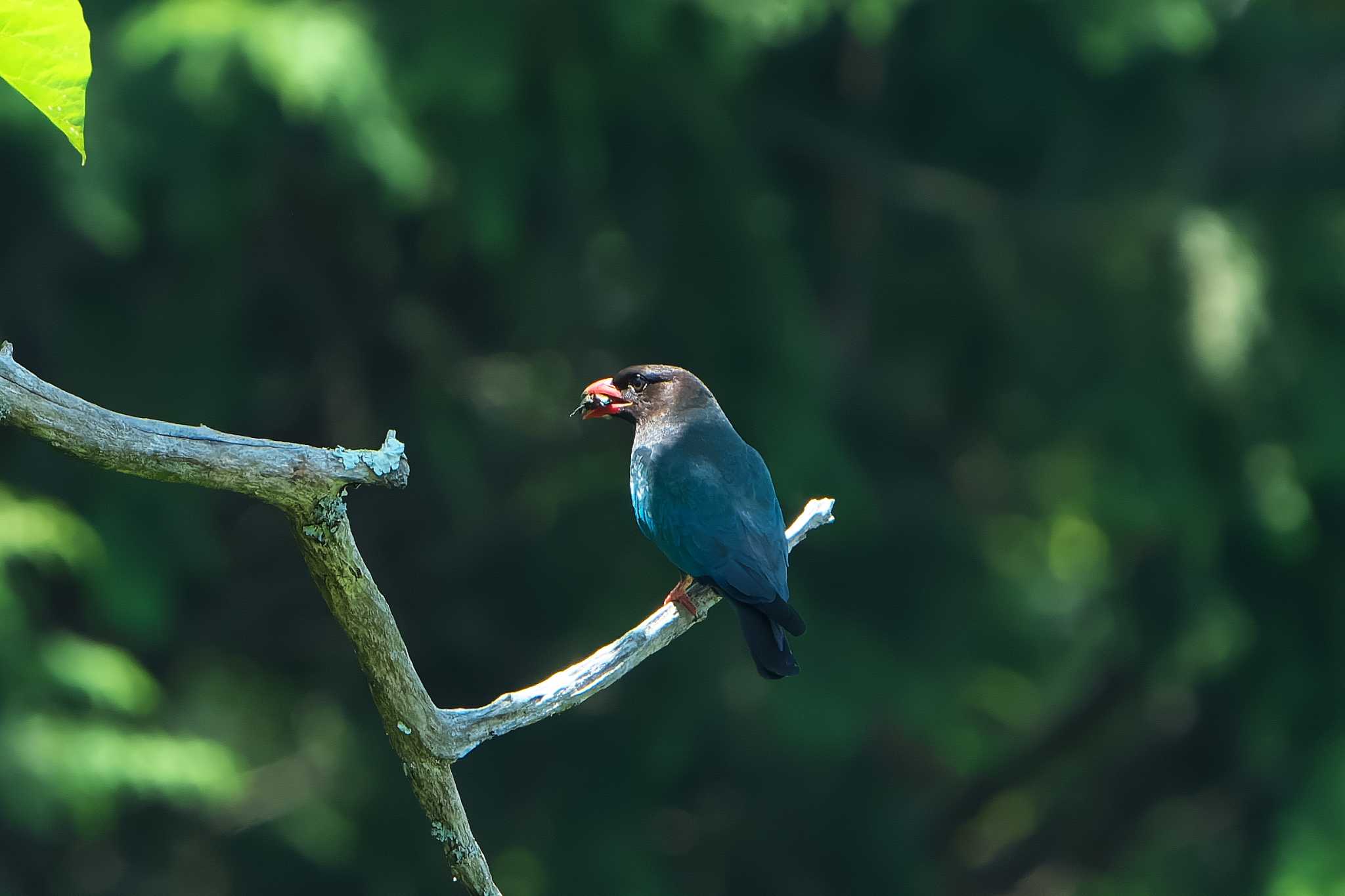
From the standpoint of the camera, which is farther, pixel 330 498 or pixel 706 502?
pixel 706 502

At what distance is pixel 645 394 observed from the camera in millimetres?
4047

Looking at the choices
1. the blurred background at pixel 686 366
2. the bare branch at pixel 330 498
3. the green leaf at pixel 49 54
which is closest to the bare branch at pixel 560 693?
the bare branch at pixel 330 498

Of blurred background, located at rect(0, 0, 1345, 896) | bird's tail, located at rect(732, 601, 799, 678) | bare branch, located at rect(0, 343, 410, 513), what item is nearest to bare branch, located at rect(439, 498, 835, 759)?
bird's tail, located at rect(732, 601, 799, 678)

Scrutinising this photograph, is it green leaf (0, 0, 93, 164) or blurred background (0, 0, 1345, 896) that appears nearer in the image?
green leaf (0, 0, 93, 164)

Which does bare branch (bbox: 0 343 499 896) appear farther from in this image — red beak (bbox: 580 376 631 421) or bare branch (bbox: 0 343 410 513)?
red beak (bbox: 580 376 631 421)

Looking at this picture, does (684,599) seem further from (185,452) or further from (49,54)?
(49,54)

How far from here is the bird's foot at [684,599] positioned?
3096 millimetres

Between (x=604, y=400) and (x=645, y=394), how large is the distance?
128 millimetres

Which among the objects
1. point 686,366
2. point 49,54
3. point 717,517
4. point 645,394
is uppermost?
point 686,366

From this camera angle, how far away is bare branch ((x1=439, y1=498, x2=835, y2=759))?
230cm

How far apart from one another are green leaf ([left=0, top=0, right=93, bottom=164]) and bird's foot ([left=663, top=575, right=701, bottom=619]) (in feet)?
6.40

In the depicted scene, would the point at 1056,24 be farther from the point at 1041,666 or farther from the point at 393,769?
the point at 393,769

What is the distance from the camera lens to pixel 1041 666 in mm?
9422

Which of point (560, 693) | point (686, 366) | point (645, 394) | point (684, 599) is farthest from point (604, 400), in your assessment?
point (686, 366)
